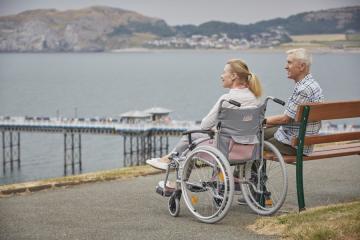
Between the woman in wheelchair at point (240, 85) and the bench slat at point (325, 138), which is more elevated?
the woman in wheelchair at point (240, 85)

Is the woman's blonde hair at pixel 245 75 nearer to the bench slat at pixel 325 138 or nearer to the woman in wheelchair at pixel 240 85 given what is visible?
the woman in wheelchair at pixel 240 85

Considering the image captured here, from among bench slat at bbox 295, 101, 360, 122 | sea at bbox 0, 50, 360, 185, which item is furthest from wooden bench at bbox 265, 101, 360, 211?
sea at bbox 0, 50, 360, 185

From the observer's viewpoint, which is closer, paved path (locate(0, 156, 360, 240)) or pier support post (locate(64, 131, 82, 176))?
paved path (locate(0, 156, 360, 240))

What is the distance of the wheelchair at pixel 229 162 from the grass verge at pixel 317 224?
333 mm

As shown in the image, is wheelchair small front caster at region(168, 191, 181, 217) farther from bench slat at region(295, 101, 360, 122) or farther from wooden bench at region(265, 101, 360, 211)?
bench slat at region(295, 101, 360, 122)

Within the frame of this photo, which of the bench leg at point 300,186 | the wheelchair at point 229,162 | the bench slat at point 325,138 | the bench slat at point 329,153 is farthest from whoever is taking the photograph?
the bench slat at point 329,153

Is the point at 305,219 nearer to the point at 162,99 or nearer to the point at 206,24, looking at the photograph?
the point at 162,99

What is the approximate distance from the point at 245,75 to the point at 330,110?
2.86ft

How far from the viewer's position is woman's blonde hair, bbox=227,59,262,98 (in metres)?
6.22

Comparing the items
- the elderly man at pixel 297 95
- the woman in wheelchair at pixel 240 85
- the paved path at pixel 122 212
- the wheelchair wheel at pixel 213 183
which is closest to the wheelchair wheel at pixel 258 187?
the paved path at pixel 122 212

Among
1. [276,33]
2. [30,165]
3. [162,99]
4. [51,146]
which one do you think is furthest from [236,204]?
[276,33]

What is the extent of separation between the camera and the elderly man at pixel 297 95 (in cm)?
649

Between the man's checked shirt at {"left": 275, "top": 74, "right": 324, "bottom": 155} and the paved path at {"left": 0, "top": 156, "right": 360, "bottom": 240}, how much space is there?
2.41ft

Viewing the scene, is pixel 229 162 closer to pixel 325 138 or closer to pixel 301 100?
pixel 301 100
